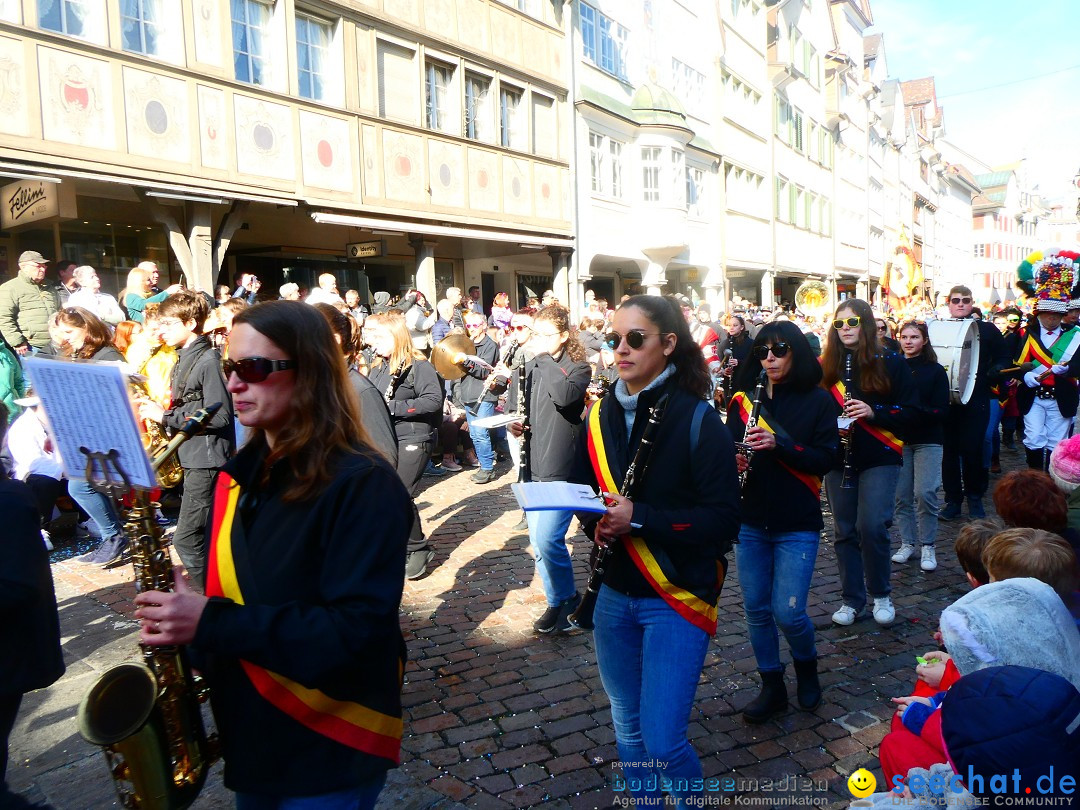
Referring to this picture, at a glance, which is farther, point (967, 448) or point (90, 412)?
point (967, 448)

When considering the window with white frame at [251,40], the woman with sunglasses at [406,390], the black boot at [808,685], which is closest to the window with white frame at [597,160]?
the window with white frame at [251,40]

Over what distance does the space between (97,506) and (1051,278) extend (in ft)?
30.6

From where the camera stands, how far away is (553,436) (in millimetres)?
5262

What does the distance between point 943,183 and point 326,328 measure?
248 ft

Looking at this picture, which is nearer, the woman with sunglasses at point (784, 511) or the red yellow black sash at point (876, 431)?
the woman with sunglasses at point (784, 511)

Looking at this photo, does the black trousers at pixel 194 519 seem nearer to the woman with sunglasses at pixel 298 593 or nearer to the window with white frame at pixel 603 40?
the woman with sunglasses at pixel 298 593

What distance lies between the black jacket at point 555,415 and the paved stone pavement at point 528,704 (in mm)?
1134

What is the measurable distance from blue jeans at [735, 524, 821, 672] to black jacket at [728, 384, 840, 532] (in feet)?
0.23

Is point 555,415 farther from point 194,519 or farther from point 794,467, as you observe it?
point 194,519

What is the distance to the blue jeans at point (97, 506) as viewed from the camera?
6.68 m

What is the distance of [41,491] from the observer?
4719 millimetres

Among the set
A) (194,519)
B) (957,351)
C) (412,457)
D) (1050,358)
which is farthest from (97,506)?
(1050,358)

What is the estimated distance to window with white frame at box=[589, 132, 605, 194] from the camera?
19.9m

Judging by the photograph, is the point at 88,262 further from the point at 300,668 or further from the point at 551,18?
the point at 300,668
